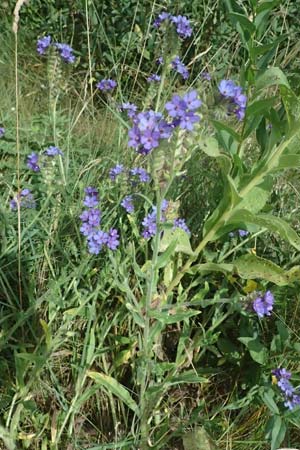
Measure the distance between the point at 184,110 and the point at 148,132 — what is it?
0.25ft

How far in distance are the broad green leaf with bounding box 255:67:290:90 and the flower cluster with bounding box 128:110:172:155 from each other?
0.36 meters

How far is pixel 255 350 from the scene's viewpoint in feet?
4.73

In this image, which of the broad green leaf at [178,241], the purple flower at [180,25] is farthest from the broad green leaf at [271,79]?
the broad green leaf at [178,241]

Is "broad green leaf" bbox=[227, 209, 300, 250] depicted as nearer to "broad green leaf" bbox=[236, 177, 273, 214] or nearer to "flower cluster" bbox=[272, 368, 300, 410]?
"broad green leaf" bbox=[236, 177, 273, 214]

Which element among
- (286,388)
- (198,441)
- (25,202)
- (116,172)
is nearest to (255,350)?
(286,388)

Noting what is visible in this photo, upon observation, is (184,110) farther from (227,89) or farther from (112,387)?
(112,387)

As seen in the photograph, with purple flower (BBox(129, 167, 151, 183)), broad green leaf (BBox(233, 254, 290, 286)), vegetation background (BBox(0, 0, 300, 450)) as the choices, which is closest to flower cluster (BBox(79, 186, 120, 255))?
vegetation background (BBox(0, 0, 300, 450))

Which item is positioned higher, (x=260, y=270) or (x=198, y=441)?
(x=260, y=270)

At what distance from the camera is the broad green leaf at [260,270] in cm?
141

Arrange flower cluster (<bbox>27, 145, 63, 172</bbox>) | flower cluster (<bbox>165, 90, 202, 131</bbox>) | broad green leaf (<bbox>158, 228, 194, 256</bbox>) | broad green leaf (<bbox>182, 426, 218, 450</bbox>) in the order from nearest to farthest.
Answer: flower cluster (<bbox>165, 90, 202, 131</bbox>) → broad green leaf (<bbox>182, 426, 218, 450</bbox>) → broad green leaf (<bbox>158, 228, 194, 256</bbox>) → flower cluster (<bbox>27, 145, 63, 172</bbox>)

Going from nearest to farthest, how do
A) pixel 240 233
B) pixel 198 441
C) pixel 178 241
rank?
1. pixel 198 441
2. pixel 178 241
3. pixel 240 233

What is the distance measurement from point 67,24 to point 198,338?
217 centimetres

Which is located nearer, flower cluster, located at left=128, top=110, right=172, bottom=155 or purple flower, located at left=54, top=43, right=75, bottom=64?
flower cluster, located at left=128, top=110, right=172, bottom=155

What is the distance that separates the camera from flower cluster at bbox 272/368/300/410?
4.47 feet
